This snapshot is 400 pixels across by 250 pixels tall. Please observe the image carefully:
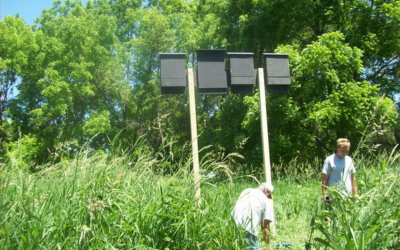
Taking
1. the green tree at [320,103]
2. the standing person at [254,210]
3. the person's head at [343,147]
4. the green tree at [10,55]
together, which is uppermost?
the green tree at [10,55]

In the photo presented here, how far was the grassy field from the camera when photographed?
278cm

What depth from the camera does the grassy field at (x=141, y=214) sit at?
9.12 ft

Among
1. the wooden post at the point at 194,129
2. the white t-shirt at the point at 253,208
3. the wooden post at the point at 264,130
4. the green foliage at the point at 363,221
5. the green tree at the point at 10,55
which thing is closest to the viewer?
the green foliage at the point at 363,221

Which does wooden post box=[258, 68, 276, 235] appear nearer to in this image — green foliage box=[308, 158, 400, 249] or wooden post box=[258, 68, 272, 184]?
wooden post box=[258, 68, 272, 184]

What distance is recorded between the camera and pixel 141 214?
3.42 m

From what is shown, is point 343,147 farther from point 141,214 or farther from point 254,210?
point 141,214

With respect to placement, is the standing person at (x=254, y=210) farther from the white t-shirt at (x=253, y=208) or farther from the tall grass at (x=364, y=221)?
the tall grass at (x=364, y=221)

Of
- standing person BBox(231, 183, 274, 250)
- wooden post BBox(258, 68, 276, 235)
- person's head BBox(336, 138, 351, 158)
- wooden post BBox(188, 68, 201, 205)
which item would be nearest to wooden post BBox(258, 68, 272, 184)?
wooden post BBox(258, 68, 276, 235)

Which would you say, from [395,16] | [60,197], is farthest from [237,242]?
[395,16]

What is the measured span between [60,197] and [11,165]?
47 cm

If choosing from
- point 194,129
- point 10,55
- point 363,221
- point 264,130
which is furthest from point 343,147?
point 10,55

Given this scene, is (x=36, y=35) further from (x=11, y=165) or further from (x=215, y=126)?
(x=11, y=165)

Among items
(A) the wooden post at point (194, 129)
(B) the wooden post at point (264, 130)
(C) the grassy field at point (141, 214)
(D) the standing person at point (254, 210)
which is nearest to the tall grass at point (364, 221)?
(C) the grassy field at point (141, 214)

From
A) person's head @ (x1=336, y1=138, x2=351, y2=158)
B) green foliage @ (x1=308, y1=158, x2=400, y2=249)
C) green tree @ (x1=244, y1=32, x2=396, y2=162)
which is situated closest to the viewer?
green foliage @ (x1=308, y1=158, x2=400, y2=249)
